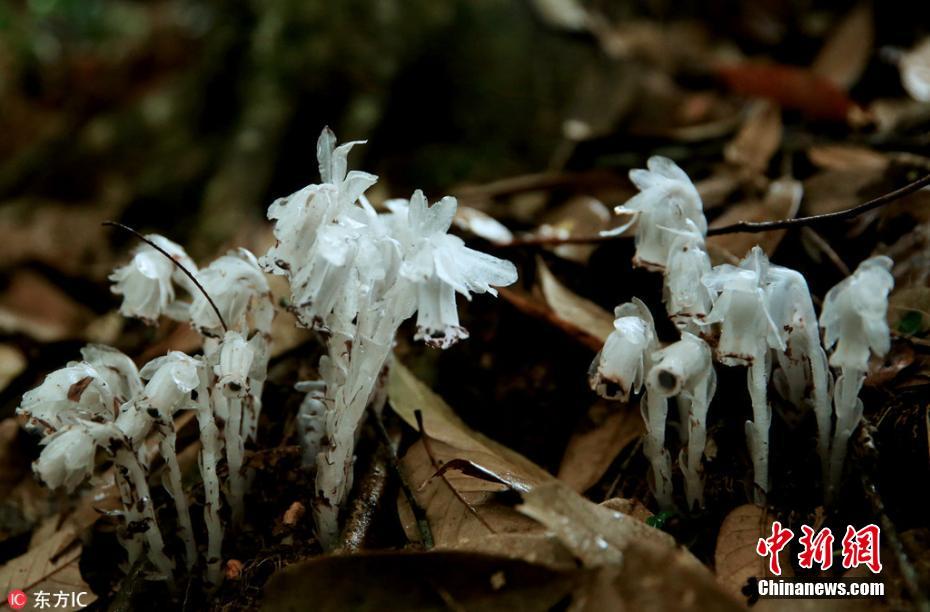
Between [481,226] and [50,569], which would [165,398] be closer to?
[50,569]

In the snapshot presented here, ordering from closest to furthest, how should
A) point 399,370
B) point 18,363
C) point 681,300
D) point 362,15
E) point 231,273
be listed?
point 681,300 → point 231,273 → point 399,370 → point 18,363 → point 362,15

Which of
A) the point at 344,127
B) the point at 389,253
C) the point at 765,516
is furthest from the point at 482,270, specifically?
the point at 344,127

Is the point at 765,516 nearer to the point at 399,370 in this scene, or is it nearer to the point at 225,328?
the point at 399,370

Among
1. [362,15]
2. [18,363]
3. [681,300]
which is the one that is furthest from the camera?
[362,15]

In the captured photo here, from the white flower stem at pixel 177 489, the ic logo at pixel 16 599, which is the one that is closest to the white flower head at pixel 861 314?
the white flower stem at pixel 177 489

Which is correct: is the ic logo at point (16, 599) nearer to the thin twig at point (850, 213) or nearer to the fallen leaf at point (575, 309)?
the fallen leaf at point (575, 309)

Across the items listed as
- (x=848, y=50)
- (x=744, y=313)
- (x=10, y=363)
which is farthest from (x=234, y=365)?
(x=848, y=50)
